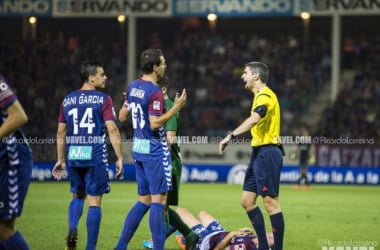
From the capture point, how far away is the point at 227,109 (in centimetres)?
3394

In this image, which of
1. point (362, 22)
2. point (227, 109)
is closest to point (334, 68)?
point (227, 109)

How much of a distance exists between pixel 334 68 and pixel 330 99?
2.23m

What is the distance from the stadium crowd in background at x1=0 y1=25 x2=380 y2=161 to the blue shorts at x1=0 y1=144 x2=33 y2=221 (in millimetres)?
23848

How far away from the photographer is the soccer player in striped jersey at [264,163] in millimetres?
10359

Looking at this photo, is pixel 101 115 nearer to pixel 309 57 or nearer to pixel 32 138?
pixel 32 138

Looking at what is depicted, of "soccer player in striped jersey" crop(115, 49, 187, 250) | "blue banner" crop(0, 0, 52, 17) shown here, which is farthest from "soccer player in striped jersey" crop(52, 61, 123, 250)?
"blue banner" crop(0, 0, 52, 17)

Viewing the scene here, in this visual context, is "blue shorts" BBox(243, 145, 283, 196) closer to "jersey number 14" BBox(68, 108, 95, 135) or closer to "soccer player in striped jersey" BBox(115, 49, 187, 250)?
"soccer player in striped jersey" BBox(115, 49, 187, 250)

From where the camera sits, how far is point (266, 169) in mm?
Result: 10406

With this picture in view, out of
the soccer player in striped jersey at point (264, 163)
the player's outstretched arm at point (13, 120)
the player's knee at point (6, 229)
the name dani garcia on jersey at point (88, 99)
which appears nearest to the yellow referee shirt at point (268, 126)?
the soccer player in striped jersey at point (264, 163)

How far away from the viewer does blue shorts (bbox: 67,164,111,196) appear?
10461 mm

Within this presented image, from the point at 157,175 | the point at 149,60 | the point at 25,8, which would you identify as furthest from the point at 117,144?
the point at 25,8

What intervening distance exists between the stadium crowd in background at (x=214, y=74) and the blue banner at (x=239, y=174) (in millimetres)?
2934

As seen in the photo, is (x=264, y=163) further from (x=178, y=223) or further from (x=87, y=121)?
(x=87, y=121)

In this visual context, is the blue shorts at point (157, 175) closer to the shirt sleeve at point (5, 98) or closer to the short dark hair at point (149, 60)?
the short dark hair at point (149, 60)
